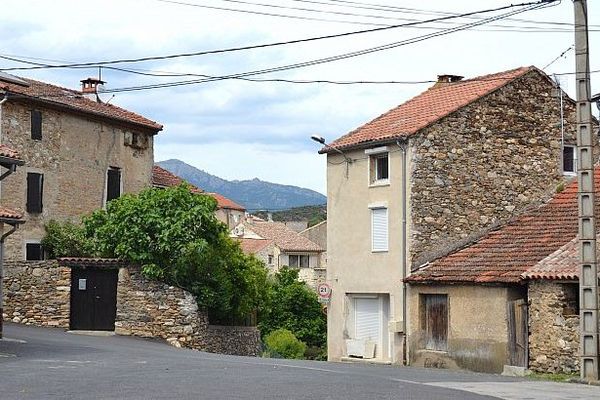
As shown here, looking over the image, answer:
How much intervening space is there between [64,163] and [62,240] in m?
3.54

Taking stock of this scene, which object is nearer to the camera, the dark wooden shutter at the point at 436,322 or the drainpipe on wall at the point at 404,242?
the dark wooden shutter at the point at 436,322

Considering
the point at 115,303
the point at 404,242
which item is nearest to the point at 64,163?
the point at 115,303

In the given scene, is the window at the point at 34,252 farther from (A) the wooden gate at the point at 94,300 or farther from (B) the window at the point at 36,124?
(A) the wooden gate at the point at 94,300

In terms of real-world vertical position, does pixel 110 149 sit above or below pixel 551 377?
above

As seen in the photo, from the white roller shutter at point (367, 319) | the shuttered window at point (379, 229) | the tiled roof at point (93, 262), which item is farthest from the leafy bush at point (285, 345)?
the tiled roof at point (93, 262)

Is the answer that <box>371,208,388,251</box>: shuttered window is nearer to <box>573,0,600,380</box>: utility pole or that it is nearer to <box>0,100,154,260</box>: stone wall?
<box>0,100,154,260</box>: stone wall

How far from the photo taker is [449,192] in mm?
35250

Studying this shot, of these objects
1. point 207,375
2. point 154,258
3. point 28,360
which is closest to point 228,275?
point 154,258

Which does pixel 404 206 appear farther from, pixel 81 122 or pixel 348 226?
pixel 81 122

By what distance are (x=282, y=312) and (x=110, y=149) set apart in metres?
24.3

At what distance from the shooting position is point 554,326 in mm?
27188

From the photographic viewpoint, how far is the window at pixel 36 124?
41125 mm

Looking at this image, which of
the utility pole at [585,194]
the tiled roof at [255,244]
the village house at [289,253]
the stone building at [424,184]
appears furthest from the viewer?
the tiled roof at [255,244]

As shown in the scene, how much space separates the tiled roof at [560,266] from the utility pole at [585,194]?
458 centimetres
